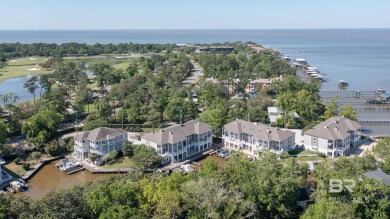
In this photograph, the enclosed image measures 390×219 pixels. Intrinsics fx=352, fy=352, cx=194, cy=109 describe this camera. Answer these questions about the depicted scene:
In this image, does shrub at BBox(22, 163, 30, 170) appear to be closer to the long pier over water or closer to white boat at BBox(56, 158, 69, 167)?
white boat at BBox(56, 158, 69, 167)

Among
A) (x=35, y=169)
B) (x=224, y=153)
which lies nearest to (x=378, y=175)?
(x=224, y=153)

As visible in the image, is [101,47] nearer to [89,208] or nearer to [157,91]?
[157,91]

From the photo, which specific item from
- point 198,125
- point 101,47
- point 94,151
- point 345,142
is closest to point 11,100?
point 94,151

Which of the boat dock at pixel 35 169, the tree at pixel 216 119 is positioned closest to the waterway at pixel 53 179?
the boat dock at pixel 35 169

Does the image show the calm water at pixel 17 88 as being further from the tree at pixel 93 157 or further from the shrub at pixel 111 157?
the shrub at pixel 111 157

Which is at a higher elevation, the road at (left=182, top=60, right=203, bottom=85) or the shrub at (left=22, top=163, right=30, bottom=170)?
the road at (left=182, top=60, right=203, bottom=85)

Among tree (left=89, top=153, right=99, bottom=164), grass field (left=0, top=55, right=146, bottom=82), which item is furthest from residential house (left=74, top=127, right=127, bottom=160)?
grass field (left=0, top=55, right=146, bottom=82)

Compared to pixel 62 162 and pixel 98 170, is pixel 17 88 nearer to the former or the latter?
pixel 62 162
